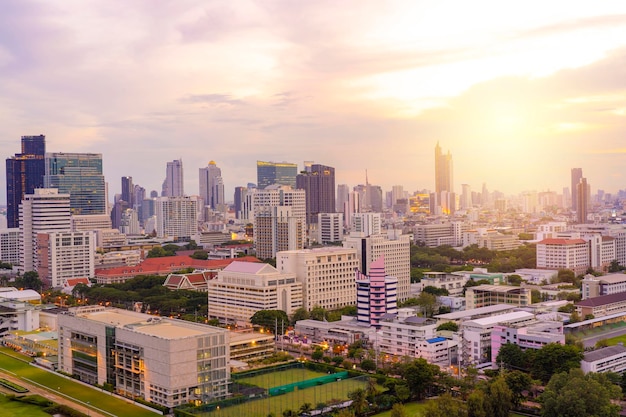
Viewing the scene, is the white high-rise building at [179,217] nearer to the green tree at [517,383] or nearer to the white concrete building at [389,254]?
the white concrete building at [389,254]

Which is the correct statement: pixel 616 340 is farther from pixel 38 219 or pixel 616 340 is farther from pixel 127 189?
pixel 127 189

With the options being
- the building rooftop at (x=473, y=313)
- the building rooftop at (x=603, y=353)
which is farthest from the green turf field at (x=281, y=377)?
the building rooftop at (x=603, y=353)

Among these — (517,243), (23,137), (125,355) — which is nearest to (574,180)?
(517,243)

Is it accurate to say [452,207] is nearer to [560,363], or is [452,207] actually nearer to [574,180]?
[574,180]

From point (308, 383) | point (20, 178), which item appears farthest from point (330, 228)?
point (308, 383)

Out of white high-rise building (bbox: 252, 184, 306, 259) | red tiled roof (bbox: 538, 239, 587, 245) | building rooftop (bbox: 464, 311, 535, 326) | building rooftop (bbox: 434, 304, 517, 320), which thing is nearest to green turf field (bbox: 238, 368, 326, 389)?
building rooftop (bbox: 464, 311, 535, 326)
